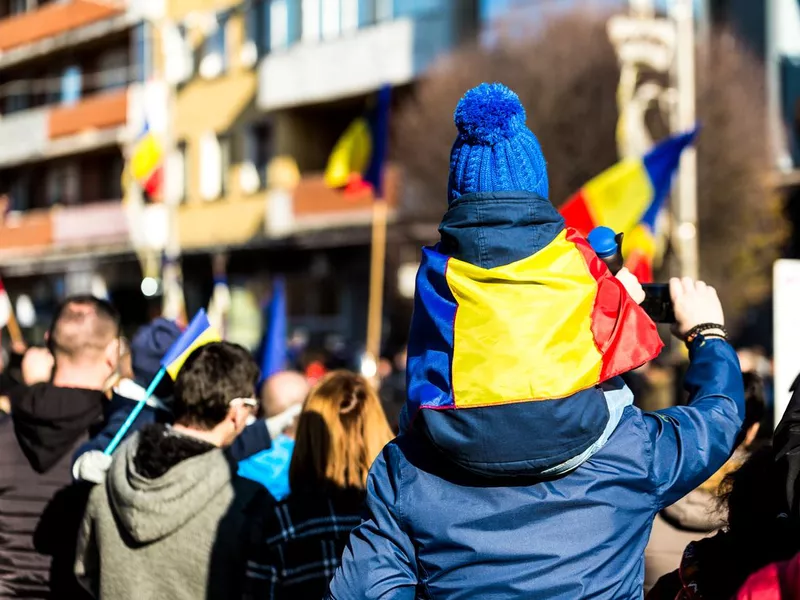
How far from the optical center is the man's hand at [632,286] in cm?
250

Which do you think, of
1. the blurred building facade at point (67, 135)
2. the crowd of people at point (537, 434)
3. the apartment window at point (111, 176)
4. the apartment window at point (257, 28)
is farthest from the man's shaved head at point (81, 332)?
the apartment window at point (111, 176)

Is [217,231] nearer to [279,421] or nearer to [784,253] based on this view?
[784,253]

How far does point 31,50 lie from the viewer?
34906 mm

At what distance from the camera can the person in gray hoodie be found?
11.1 feet

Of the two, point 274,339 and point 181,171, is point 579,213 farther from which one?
point 181,171

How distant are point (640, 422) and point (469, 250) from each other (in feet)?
1.69

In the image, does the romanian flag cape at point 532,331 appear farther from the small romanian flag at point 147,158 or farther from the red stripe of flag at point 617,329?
the small romanian flag at point 147,158

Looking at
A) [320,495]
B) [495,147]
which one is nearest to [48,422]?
[320,495]

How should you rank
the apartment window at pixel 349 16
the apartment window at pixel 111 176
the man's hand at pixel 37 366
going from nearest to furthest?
the man's hand at pixel 37 366 < the apartment window at pixel 349 16 < the apartment window at pixel 111 176

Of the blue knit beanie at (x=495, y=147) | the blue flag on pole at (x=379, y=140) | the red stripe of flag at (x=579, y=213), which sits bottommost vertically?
the blue knit beanie at (x=495, y=147)

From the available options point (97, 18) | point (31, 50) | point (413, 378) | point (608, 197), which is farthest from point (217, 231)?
point (413, 378)

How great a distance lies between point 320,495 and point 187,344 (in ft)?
2.74

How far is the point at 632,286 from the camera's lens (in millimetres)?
2504

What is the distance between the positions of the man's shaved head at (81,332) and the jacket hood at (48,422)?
0.26m
